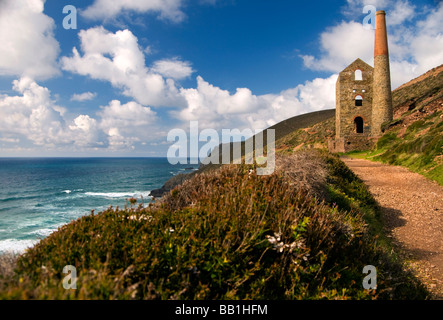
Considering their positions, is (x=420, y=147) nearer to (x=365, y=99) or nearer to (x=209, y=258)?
(x=365, y=99)

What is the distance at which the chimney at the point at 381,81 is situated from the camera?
25.7m

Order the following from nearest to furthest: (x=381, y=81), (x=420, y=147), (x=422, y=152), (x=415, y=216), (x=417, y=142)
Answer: (x=415, y=216) → (x=422, y=152) → (x=420, y=147) → (x=417, y=142) → (x=381, y=81)

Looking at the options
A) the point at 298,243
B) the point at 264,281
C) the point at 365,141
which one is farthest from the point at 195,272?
the point at 365,141

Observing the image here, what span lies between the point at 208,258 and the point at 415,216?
8.70m

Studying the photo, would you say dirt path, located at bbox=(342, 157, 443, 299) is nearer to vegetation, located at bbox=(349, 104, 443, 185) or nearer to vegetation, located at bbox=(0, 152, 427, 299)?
vegetation, located at bbox=(349, 104, 443, 185)

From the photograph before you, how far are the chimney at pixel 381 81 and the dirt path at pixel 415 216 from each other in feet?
47.3

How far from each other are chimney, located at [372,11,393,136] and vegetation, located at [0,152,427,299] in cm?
2666

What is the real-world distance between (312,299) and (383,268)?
1894mm

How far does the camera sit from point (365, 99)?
88.5 feet

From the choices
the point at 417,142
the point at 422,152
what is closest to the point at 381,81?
the point at 417,142

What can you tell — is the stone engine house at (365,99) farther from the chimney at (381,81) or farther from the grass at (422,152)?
the grass at (422,152)

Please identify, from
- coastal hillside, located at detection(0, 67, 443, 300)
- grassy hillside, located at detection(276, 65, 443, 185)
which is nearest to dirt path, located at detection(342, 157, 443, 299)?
grassy hillside, located at detection(276, 65, 443, 185)

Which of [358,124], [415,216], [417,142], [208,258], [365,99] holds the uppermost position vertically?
[365,99]

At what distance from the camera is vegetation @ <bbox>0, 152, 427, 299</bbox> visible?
2264mm
